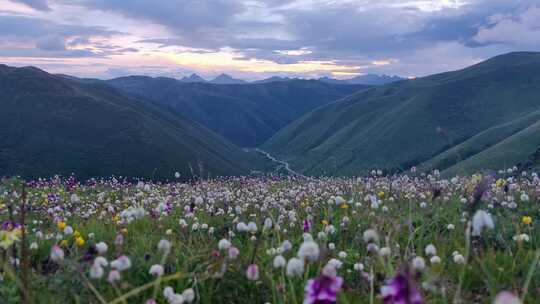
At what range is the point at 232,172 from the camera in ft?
559

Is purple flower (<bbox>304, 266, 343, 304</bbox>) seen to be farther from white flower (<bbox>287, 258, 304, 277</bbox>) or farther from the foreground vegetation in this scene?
white flower (<bbox>287, 258, 304, 277</bbox>)

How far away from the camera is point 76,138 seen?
160m

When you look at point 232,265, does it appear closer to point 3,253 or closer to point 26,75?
point 3,253

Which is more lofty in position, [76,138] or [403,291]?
[403,291]

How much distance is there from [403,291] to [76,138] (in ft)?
553

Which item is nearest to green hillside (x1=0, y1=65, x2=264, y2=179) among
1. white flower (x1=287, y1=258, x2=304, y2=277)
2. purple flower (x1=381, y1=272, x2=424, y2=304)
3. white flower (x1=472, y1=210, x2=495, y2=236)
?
white flower (x1=287, y1=258, x2=304, y2=277)

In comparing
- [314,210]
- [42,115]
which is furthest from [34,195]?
[42,115]

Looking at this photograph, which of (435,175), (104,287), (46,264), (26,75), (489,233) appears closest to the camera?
(104,287)

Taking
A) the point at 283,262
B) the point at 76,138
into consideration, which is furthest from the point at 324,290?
the point at 76,138

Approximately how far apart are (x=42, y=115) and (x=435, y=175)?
6907 inches

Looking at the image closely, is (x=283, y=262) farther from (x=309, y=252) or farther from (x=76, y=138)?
(x=76, y=138)

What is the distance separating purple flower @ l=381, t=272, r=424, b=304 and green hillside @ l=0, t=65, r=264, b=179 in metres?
134

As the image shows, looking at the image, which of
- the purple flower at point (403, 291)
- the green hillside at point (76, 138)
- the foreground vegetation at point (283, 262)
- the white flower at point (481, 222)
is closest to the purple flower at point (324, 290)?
the foreground vegetation at point (283, 262)

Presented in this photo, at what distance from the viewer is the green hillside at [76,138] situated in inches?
5714
